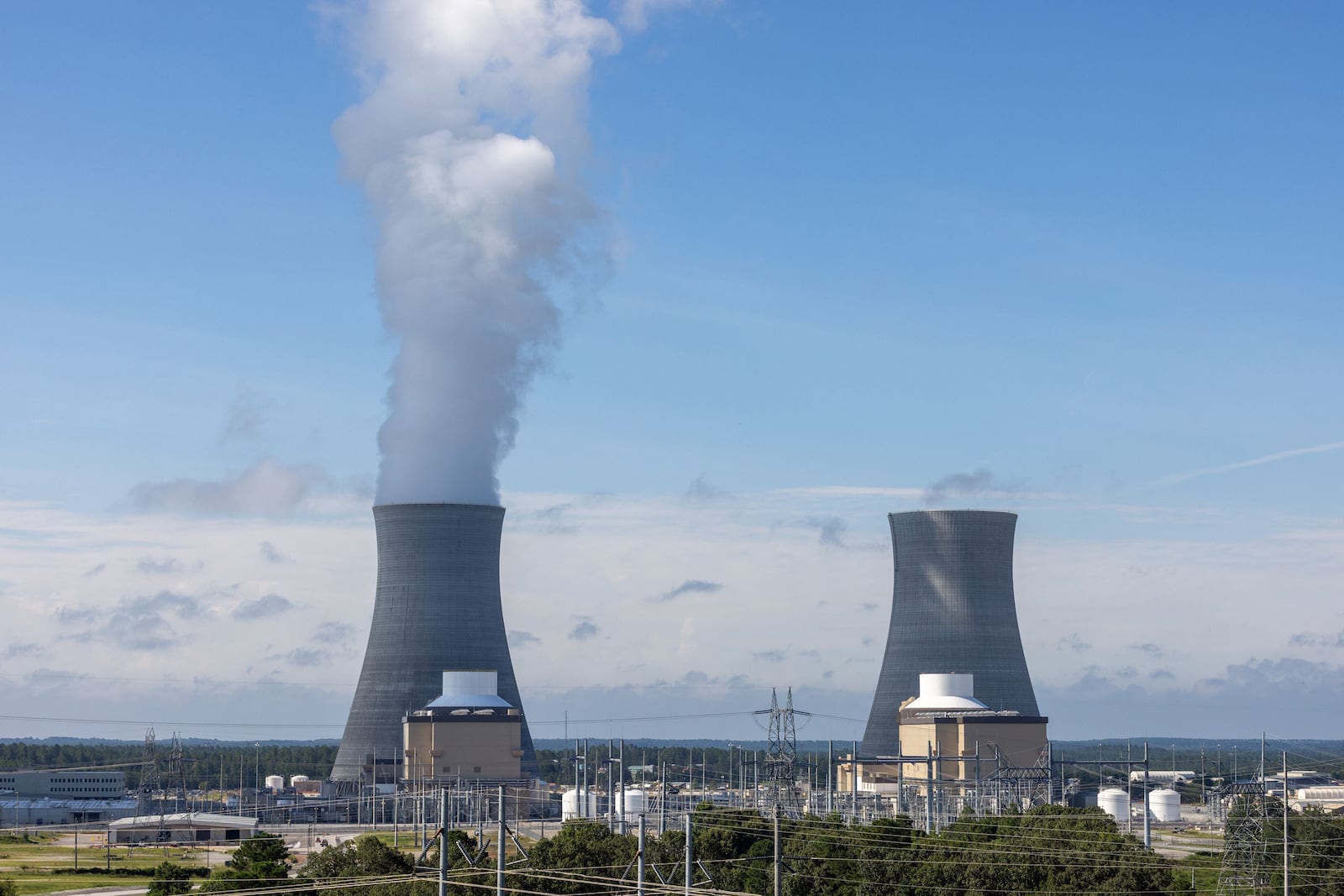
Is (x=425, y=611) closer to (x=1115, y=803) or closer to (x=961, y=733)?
(x=961, y=733)

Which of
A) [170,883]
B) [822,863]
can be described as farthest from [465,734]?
[822,863]

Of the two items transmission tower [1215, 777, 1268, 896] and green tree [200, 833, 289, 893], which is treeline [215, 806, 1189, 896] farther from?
transmission tower [1215, 777, 1268, 896]

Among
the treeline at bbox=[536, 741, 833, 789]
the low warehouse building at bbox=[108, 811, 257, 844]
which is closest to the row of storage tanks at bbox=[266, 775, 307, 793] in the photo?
the treeline at bbox=[536, 741, 833, 789]

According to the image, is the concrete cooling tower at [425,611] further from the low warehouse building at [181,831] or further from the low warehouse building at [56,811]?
the low warehouse building at [56,811]

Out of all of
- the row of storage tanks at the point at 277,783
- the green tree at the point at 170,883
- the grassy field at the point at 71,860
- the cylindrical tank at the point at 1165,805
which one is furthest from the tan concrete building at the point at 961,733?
the row of storage tanks at the point at 277,783

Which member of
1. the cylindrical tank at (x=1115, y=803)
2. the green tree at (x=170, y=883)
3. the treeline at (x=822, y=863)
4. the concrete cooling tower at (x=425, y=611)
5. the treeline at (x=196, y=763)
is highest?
the concrete cooling tower at (x=425, y=611)
